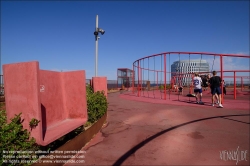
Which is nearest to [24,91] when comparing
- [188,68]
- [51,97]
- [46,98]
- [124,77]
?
[46,98]

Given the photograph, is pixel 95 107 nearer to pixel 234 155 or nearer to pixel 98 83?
pixel 98 83

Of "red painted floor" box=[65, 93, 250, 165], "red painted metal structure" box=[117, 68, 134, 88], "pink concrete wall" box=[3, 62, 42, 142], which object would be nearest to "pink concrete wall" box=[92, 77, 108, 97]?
"red painted floor" box=[65, 93, 250, 165]

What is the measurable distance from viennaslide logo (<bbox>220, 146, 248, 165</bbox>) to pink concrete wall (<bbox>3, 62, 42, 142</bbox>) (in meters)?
3.29

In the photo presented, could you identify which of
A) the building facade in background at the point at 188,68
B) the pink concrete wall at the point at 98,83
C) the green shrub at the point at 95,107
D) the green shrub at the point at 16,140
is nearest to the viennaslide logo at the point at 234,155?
the green shrub at the point at 16,140

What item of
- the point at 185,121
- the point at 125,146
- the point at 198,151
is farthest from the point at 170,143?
the point at 185,121

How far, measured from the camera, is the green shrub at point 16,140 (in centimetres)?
231

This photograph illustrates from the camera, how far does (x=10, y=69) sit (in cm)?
273

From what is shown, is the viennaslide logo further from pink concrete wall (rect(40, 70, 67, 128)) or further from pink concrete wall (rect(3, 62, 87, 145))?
pink concrete wall (rect(40, 70, 67, 128))

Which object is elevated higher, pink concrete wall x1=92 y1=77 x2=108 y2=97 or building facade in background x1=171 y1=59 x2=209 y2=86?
building facade in background x1=171 y1=59 x2=209 y2=86

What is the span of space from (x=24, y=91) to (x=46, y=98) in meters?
1.08

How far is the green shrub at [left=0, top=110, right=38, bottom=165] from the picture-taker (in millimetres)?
2307

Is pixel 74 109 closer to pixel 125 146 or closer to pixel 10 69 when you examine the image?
pixel 125 146

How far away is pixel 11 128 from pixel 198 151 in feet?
10.8

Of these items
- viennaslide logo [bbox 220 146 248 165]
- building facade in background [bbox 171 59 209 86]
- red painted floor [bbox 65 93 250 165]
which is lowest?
viennaslide logo [bbox 220 146 248 165]
